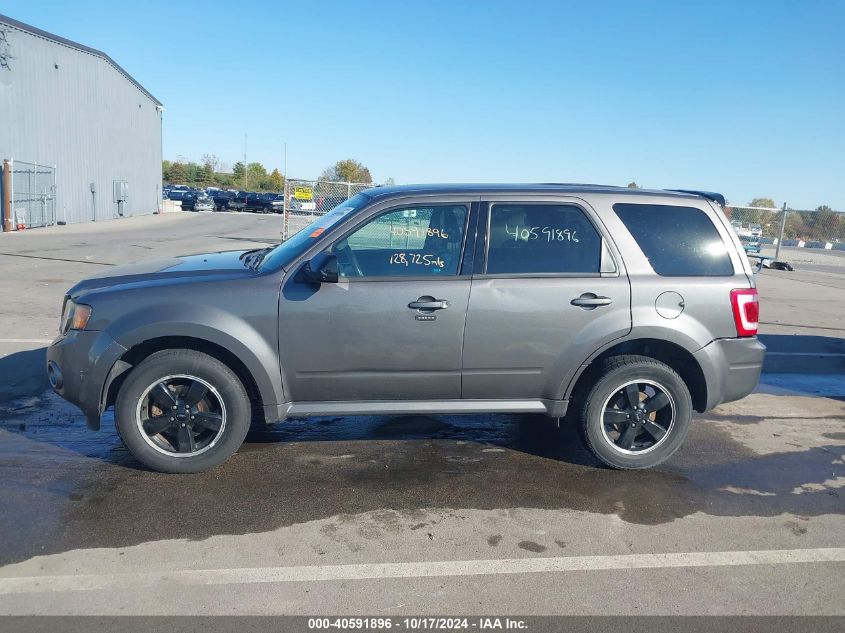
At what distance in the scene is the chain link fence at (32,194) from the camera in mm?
25828

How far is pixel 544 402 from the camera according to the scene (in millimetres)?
4859

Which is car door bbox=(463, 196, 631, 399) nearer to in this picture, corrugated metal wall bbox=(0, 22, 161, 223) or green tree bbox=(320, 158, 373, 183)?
corrugated metal wall bbox=(0, 22, 161, 223)

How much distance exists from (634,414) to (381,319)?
6.24 ft

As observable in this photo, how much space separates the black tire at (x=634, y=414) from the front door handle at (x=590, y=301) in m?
0.43

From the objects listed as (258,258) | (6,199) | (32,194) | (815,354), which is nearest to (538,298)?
(258,258)

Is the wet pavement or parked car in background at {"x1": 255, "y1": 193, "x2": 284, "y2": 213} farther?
parked car in background at {"x1": 255, "y1": 193, "x2": 284, "y2": 213}

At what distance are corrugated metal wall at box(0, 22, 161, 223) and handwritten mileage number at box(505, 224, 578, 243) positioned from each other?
86.9ft

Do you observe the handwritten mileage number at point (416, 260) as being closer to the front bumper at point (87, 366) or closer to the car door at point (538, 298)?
the car door at point (538, 298)

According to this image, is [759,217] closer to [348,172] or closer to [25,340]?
[25,340]

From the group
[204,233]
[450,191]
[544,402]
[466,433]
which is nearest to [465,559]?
[544,402]

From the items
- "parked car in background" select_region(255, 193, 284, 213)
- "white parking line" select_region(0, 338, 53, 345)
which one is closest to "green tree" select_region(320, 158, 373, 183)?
"parked car in background" select_region(255, 193, 284, 213)

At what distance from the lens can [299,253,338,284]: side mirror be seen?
448cm

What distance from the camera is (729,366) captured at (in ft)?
16.1

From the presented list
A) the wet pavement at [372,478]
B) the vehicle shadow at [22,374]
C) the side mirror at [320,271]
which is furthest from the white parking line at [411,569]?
the vehicle shadow at [22,374]
